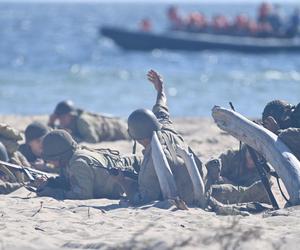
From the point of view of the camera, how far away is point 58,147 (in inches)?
434

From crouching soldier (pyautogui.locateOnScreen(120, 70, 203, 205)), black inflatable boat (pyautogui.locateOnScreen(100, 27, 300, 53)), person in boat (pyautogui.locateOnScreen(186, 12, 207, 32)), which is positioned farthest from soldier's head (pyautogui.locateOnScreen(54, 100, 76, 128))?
person in boat (pyautogui.locateOnScreen(186, 12, 207, 32))

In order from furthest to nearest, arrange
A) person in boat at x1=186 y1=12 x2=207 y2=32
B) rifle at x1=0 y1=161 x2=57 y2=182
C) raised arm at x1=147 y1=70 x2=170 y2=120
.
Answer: person in boat at x1=186 y1=12 x2=207 y2=32 < raised arm at x1=147 y1=70 x2=170 y2=120 < rifle at x1=0 y1=161 x2=57 y2=182

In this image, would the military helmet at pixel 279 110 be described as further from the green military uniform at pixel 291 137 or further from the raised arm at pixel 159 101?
the raised arm at pixel 159 101

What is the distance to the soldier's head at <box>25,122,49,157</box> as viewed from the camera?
1238 centimetres

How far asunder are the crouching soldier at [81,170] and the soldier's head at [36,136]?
3.87 feet

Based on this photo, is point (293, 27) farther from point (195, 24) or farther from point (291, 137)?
point (291, 137)

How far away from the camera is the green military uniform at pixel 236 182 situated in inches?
417

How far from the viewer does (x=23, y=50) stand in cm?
4562

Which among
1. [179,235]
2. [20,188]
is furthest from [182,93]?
[179,235]

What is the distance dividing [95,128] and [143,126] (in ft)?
14.6

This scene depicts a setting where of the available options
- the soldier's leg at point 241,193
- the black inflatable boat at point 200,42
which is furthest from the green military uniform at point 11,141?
the black inflatable boat at point 200,42

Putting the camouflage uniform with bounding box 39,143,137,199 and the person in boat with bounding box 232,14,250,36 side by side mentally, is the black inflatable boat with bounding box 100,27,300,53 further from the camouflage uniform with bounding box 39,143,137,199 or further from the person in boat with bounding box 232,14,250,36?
the camouflage uniform with bounding box 39,143,137,199

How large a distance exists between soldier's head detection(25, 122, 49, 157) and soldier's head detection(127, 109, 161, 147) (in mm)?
2040

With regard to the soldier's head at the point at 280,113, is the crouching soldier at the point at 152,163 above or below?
below
